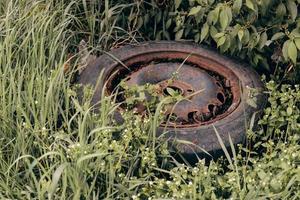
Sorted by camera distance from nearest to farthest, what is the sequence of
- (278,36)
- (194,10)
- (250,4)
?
(250,4), (278,36), (194,10)

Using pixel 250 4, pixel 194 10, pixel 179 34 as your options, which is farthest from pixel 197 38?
pixel 250 4

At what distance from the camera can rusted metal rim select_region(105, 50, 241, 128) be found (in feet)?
10.6

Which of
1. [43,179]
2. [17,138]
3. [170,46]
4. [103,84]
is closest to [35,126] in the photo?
[17,138]

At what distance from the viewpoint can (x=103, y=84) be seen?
3.36 meters

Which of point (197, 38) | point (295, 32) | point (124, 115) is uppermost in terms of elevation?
point (295, 32)

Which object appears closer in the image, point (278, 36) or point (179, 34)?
point (278, 36)

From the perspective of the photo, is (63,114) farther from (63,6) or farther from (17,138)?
(63,6)

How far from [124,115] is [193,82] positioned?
2.12 feet

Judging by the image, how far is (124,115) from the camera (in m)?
2.93

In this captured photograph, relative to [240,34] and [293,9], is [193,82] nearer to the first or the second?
[240,34]

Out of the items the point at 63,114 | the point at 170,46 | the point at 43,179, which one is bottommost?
the point at 43,179

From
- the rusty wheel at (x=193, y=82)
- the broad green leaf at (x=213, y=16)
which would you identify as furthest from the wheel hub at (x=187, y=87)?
the broad green leaf at (x=213, y=16)

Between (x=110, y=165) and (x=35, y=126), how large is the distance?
484 millimetres

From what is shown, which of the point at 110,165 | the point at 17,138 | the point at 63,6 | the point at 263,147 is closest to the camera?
the point at 110,165
